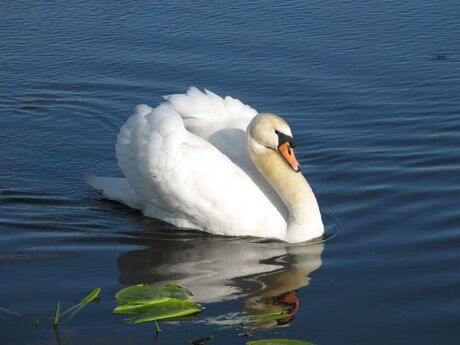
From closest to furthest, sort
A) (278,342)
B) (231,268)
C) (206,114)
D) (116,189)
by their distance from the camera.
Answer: (278,342) → (231,268) → (206,114) → (116,189)

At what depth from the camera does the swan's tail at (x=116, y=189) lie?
33.9 ft

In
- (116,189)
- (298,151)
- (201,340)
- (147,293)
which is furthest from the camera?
(298,151)

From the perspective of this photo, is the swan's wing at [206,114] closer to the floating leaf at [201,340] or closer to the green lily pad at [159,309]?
the green lily pad at [159,309]

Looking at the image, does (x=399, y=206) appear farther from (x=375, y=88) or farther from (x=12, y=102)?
(x=12, y=102)

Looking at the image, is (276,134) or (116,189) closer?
(276,134)

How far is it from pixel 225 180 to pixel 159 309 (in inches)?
80.8

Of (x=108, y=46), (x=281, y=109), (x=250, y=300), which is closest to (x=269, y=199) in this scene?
(x=250, y=300)

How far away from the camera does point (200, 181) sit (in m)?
9.33

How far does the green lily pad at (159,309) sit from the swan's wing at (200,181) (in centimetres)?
182

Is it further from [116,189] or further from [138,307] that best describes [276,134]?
[138,307]

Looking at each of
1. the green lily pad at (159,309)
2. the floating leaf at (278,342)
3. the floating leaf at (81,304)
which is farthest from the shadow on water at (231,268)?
the floating leaf at (81,304)

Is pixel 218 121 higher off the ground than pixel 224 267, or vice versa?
pixel 218 121

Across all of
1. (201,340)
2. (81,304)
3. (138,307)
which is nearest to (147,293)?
(138,307)

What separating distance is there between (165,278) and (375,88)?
5.47m
